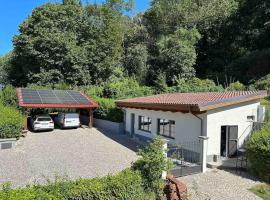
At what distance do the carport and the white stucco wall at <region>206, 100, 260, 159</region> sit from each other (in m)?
14.7

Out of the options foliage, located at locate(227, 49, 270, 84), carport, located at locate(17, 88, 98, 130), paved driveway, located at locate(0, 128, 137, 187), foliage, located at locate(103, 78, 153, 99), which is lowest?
paved driveway, located at locate(0, 128, 137, 187)

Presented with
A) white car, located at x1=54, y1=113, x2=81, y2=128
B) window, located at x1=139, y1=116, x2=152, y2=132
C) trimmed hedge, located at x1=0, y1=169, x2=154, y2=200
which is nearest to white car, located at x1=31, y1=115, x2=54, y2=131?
white car, located at x1=54, y1=113, x2=81, y2=128

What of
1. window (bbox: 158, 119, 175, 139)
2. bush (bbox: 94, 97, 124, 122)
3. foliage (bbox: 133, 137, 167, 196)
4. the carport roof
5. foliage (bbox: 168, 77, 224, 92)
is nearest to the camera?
foliage (bbox: 133, 137, 167, 196)

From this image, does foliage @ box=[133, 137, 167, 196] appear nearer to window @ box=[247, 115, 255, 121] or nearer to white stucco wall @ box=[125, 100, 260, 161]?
white stucco wall @ box=[125, 100, 260, 161]

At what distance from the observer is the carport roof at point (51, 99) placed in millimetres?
25109

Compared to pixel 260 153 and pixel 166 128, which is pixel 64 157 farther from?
pixel 260 153

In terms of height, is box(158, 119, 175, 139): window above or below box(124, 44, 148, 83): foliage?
below

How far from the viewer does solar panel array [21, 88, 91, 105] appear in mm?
25781

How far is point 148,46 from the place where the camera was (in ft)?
143

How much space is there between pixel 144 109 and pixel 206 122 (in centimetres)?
656

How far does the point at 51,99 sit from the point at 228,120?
17316 millimetres

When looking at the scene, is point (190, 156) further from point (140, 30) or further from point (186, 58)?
point (140, 30)

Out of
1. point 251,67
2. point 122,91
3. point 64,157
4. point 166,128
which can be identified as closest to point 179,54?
point 251,67

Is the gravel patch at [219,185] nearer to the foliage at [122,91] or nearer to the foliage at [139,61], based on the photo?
the foliage at [122,91]
